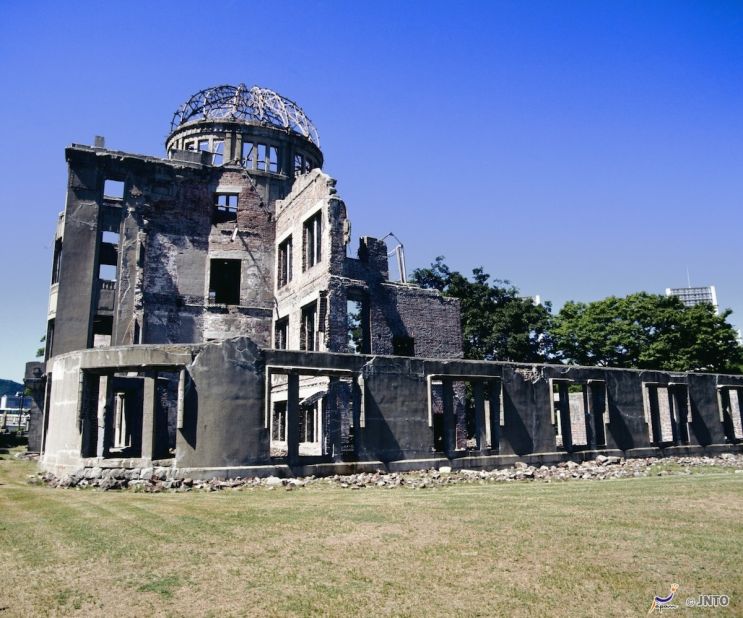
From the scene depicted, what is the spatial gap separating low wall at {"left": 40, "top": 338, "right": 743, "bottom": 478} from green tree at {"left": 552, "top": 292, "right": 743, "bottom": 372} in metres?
13.1

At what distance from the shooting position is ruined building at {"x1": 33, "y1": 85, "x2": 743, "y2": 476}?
608 inches

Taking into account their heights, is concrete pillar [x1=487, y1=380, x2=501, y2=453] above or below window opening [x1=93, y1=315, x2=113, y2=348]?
below

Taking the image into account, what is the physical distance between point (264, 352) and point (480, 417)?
23.8 ft

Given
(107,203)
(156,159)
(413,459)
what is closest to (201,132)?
(156,159)

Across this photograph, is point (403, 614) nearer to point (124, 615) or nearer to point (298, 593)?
point (298, 593)

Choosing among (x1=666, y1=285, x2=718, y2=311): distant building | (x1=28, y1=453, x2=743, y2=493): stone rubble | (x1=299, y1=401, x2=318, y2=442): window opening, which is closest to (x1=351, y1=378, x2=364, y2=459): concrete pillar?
(x1=28, y1=453, x2=743, y2=493): stone rubble

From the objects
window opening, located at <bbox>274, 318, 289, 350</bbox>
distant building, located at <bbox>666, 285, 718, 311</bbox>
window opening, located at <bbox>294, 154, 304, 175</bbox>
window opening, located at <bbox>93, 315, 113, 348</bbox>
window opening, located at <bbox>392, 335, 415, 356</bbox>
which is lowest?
window opening, located at <bbox>392, 335, 415, 356</bbox>

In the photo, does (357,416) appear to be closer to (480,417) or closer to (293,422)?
(293,422)

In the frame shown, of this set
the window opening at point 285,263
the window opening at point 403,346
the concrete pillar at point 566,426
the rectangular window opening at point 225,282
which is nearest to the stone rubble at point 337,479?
the concrete pillar at point 566,426

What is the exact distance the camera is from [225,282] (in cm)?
→ 2973

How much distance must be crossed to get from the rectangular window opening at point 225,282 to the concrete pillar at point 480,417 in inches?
550

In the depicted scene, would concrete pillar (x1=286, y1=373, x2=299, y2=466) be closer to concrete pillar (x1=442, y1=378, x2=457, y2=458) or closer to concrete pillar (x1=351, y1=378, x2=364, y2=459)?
concrete pillar (x1=351, y1=378, x2=364, y2=459)

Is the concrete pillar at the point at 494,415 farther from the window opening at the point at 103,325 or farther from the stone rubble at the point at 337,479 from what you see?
the window opening at the point at 103,325

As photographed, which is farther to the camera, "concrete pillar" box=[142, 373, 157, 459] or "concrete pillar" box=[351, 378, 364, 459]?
"concrete pillar" box=[351, 378, 364, 459]
